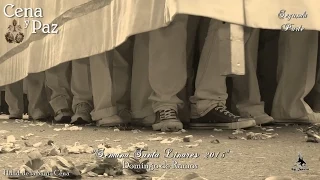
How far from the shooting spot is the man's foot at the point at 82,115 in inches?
81.6

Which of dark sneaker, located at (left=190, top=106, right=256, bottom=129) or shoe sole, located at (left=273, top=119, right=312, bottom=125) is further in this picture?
shoe sole, located at (left=273, top=119, right=312, bottom=125)

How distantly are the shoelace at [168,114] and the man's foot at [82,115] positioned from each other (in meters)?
0.46

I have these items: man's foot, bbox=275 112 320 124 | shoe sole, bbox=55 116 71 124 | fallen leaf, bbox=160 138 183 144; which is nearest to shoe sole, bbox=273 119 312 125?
man's foot, bbox=275 112 320 124

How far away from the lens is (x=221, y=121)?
5.67 ft

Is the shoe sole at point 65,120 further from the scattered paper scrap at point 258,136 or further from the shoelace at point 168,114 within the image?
the scattered paper scrap at point 258,136

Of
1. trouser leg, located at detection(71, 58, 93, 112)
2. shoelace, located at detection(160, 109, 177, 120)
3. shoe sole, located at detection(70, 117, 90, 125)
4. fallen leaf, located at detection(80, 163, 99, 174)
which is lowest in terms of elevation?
shoe sole, located at detection(70, 117, 90, 125)

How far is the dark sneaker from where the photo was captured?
170 centimetres

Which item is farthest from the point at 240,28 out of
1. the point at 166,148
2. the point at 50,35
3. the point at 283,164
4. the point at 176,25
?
the point at 50,35

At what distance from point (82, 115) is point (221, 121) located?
1.97 feet

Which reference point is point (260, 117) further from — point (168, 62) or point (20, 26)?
point (20, 26)

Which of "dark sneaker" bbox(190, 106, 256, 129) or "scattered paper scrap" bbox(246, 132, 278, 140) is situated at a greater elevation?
"dark sneaker" bbox(190, 106, 256, 129)

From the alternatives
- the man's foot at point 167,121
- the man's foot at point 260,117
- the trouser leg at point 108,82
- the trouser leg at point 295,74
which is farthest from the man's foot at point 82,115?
the trouser leg at point 295,74

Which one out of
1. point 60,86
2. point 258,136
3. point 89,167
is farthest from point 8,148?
point 60,86

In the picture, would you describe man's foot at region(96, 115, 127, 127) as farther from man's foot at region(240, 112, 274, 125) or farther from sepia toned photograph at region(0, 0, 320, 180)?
man's foot at region(240, 112, 274, 125)
